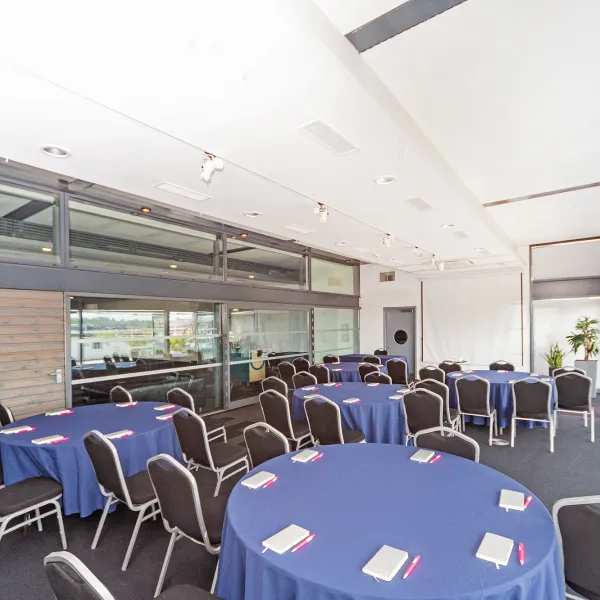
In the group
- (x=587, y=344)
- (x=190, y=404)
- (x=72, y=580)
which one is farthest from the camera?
(x=587, y=344)

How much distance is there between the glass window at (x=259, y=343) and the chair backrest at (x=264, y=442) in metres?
4.96

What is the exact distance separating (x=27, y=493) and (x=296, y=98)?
3.47 m

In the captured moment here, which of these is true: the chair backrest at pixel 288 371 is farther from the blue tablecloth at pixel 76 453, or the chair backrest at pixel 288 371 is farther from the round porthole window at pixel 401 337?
the round porthole window at pixel 401 337

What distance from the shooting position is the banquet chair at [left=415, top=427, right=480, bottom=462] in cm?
266

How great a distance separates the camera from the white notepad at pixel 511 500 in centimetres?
191

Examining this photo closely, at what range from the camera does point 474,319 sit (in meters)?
10.3

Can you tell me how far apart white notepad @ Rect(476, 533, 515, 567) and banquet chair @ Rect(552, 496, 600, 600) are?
405 mm

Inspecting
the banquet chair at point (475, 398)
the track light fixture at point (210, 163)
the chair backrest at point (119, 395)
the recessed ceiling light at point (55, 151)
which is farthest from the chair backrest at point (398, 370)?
the recessed ceiling light at point (55, 151)

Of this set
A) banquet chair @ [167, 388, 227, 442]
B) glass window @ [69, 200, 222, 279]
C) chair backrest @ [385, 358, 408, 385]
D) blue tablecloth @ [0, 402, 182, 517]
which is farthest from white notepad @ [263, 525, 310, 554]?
chair backrest @ [385, 358, 408, 385]

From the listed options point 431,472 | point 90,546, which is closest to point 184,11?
point 431,472

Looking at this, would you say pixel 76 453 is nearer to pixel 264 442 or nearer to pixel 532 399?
pixel 264 442

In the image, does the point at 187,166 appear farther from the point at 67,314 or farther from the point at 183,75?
the point at 67,314

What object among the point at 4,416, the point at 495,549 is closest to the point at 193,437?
the point at 4,416

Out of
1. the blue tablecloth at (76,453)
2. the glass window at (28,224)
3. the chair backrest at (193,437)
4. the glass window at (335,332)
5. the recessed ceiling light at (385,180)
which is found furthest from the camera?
the glass window at (335,332)
